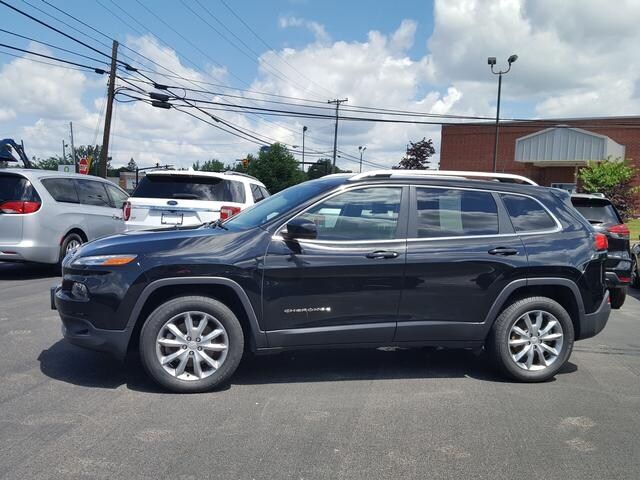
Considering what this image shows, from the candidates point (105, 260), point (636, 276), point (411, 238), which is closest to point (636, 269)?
point (636, 276)

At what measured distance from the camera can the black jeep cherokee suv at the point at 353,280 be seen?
14.9 ft

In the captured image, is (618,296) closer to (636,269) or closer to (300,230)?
(636,269)

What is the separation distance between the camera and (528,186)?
5.42 meters

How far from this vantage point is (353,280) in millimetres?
4734

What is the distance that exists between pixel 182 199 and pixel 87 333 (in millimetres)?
4522

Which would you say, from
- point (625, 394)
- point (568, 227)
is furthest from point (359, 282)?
point (625, 394)

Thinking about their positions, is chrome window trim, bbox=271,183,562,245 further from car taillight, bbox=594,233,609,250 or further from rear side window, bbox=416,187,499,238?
car taillight, bbox=594,233,609,250

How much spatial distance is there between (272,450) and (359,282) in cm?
158

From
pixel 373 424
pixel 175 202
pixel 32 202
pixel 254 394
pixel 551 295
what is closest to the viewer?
pixel 373 424

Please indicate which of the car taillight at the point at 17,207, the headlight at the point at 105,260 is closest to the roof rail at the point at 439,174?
the headlight at the point at 105,260

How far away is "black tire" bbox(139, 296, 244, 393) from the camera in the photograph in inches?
178

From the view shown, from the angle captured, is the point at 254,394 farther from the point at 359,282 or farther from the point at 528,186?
the point at 528,186

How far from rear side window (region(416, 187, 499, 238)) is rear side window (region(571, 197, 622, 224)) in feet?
13.9

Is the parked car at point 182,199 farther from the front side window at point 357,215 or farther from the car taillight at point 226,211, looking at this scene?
the front side window at point 357,215
